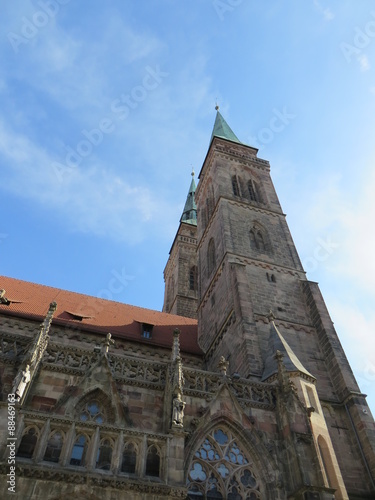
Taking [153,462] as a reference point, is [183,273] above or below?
above

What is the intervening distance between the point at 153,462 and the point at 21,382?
3122 mm

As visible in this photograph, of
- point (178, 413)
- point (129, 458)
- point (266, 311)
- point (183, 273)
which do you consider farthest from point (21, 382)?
point (183, 273)

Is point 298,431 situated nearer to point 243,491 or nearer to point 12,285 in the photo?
point 243,491

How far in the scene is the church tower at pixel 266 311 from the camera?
11781 millimetres

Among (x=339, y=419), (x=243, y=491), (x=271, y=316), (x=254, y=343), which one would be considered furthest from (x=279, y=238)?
(x=243, y=491)

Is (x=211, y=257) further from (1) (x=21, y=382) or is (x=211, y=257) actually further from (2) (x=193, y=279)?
(1) (x=21, y=382)

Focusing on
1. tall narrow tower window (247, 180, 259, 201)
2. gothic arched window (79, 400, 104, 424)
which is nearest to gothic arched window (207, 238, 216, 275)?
tall narrow tower window (247, 180, 259, 201)

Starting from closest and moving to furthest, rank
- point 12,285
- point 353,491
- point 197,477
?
point 197,477, point 353,491, point 12,285

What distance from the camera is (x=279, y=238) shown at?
21.0 m

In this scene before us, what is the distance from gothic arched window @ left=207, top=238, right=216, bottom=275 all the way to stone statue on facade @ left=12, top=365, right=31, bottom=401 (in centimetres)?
1314

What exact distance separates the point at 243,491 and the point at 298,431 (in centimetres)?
190

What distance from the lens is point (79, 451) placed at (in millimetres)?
8102

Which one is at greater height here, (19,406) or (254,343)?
(254,343)

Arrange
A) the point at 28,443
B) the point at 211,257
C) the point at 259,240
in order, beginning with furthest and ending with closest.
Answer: the point at 211,257, the point at 259,240, the point at 28,443
